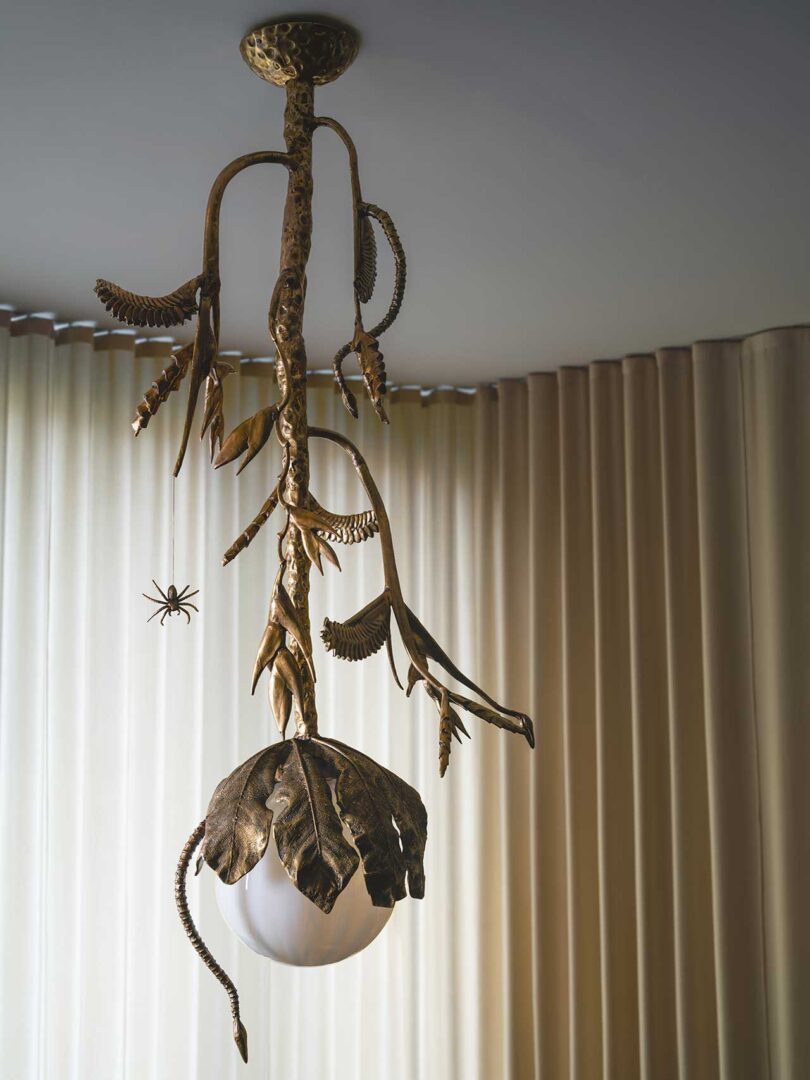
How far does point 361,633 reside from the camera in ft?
3.98

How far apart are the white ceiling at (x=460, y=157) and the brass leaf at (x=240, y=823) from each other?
0.96 meters

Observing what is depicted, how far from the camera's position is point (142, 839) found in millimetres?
2875

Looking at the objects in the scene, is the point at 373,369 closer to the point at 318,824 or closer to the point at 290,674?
the point at 290,674

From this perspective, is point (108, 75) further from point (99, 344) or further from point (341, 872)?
point (99, 344)

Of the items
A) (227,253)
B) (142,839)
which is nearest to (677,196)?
(227,253)

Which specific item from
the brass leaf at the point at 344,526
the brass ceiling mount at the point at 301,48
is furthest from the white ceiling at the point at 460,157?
the brass leaf at the point at 344,526

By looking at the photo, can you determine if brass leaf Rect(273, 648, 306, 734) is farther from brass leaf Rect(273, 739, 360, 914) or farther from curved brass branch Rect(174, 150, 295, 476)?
curved brass branch Rect(174, 150, 295, 476)

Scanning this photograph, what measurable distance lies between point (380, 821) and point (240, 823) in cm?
13

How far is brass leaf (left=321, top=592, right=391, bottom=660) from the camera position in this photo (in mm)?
1149

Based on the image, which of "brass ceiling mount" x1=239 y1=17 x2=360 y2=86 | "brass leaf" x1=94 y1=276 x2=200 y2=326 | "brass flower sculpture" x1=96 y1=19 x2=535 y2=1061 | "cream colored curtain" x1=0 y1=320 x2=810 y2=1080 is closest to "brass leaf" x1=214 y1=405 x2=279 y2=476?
"brass flower sculpture" x1=96 y1=19 x2=535 y2=1061

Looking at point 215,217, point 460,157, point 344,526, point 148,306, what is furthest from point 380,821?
point 460,157

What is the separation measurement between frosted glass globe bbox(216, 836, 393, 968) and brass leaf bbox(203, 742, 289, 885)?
2 centimetres

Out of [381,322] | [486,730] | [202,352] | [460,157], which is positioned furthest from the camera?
[486,730]

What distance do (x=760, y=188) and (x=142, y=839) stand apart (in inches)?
80.3
